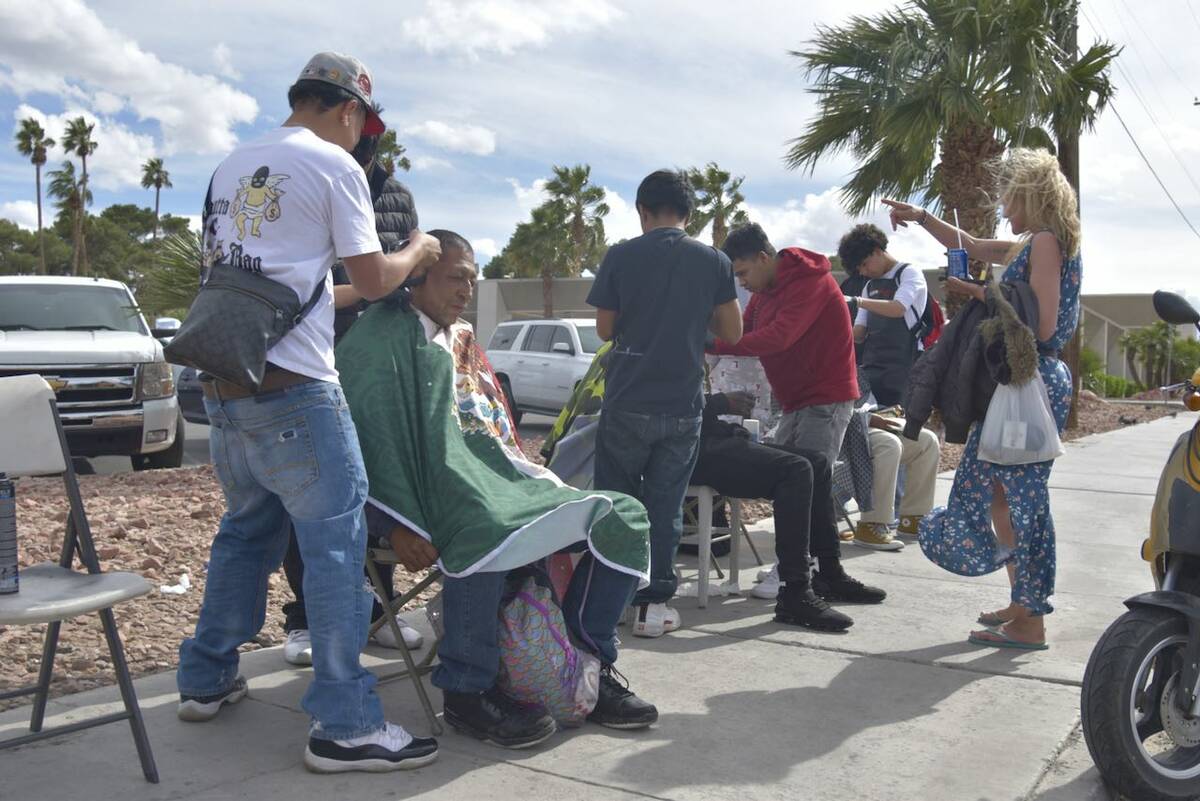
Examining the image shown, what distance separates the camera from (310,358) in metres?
3.23

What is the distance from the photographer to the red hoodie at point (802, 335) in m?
5.41

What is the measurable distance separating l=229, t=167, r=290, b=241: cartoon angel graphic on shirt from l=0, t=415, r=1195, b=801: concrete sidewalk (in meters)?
1.52

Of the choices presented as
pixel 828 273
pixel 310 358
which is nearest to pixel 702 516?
pixel 828 273

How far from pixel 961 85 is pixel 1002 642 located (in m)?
11.5

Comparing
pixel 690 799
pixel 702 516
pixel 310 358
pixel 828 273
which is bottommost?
pixel 690 799

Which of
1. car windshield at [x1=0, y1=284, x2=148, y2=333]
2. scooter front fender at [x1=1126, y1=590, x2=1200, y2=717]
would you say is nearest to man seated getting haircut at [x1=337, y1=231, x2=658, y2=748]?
scooter front fender at [x1=1126, y1=590, x2=1200, y2=717]

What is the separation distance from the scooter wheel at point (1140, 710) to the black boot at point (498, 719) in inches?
61.1

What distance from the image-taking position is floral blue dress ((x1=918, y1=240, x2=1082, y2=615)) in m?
4.64

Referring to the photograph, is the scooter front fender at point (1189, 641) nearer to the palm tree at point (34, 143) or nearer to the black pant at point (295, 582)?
the black pant at point (295, 582)

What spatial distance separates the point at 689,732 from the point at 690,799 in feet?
1.79

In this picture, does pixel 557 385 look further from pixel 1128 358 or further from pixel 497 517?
pixel 1128 358

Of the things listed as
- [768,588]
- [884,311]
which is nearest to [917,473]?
[884,311]

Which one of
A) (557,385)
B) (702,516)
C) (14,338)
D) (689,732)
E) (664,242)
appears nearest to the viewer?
(689,732)

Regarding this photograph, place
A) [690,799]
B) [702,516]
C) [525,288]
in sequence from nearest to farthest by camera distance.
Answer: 1. [690,799]
2. [702,516]
3. [525,288]
